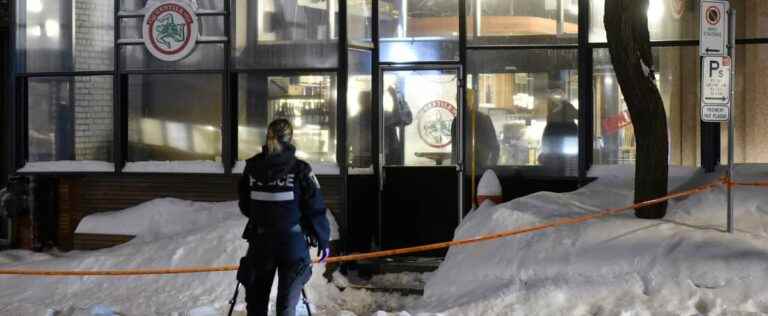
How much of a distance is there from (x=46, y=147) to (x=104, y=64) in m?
1.35

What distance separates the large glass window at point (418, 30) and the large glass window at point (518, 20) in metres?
0.26

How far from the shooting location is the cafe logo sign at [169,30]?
509 inches

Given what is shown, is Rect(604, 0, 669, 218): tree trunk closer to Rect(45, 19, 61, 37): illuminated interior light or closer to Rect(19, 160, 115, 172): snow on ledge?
Rect(19, 160, 115, 172): snow on ledge

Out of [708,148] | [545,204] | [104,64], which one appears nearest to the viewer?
[545,204]

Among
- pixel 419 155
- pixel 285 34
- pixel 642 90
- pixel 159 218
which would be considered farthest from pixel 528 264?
pixel 159 218

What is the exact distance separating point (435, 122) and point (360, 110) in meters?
1.00

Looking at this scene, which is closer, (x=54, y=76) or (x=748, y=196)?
(x=748, y=196)

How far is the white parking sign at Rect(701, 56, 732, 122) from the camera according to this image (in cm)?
973

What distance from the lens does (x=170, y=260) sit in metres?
11.5

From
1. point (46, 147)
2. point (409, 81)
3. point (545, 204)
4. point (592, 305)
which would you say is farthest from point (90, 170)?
point (592, 305)

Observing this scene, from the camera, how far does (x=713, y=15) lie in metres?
9.84

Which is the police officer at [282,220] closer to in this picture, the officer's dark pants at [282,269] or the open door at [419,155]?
the officer's dark pants at [282,269]

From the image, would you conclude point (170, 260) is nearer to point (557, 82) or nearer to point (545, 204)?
point (545, 204)

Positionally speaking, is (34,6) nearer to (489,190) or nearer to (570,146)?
(489,190)
